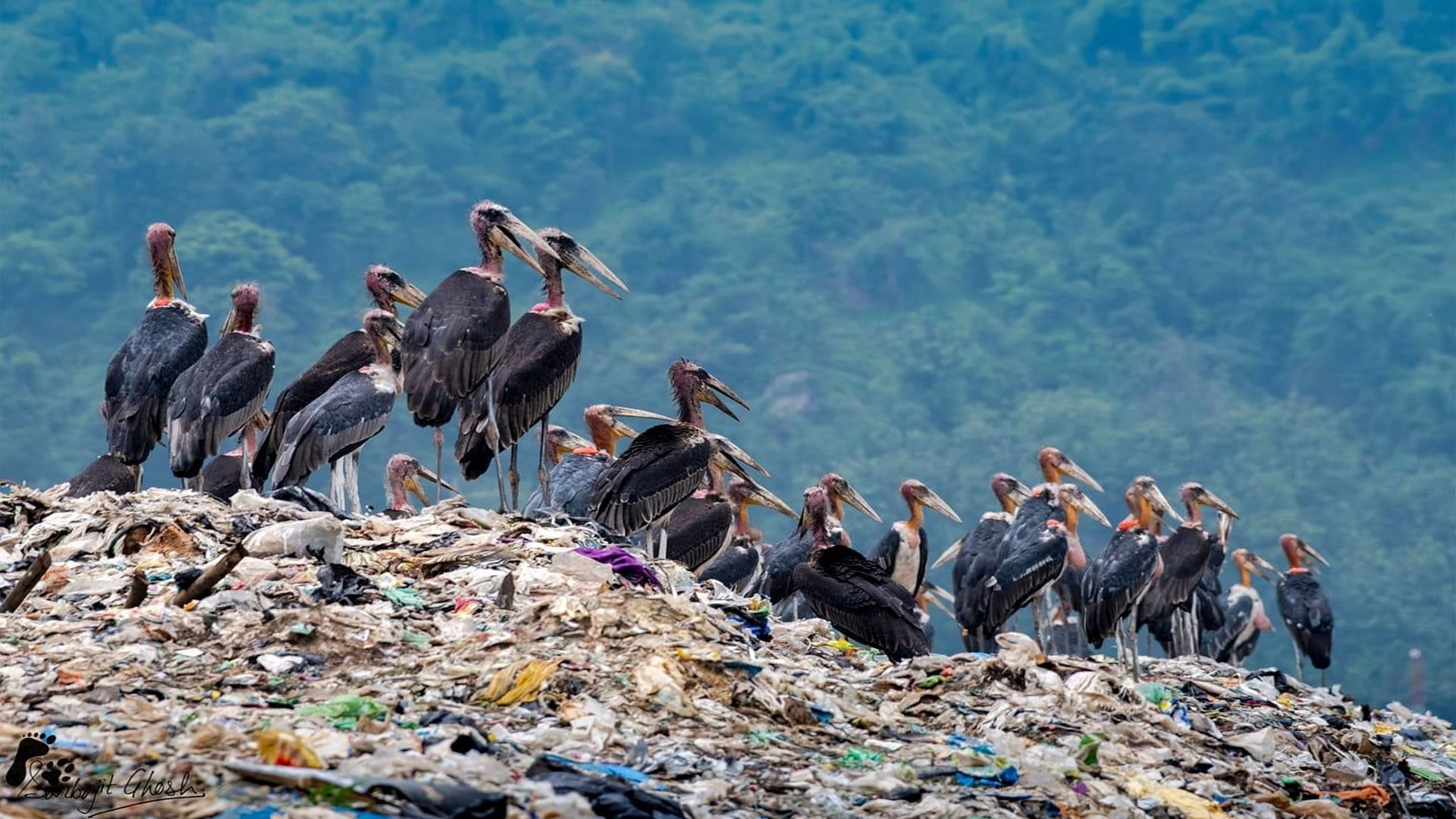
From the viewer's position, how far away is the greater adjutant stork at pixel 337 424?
12.1 m

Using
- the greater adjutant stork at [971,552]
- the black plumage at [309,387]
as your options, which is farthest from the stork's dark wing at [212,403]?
the greater adjutant stork at [971,552]

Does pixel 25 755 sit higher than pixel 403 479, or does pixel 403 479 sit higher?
pixel 403 479

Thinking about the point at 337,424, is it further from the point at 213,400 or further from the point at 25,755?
the point at 25,755

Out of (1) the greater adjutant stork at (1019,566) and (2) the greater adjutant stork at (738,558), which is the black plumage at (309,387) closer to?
(2) the greater adjutant stork at (738,558)

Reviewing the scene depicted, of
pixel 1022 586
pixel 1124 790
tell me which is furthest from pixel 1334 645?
pixel 1124 790

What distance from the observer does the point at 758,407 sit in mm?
57250

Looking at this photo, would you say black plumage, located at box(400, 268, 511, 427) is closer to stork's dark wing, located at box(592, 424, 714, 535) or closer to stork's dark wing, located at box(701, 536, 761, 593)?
stork's dark wing, located at box(592, 424, 714, 535)

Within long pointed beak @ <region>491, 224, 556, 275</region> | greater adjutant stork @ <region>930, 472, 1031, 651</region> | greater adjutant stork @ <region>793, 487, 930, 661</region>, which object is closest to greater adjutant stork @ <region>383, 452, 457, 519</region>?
long pointed beak @ <region>491, 224, 556, 275</region>

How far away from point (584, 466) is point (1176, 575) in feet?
16.3

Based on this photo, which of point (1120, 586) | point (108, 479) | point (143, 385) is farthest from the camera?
point (1120, 586)

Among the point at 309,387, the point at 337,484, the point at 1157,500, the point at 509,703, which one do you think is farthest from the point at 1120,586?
the point at 509,703

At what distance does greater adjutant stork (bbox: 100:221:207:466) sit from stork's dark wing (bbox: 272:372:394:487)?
921mm

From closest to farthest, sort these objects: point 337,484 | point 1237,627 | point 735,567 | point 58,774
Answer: point 58,774 → point 337,484 → point 735,567 → point 1237,627

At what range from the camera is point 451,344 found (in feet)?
40.2
